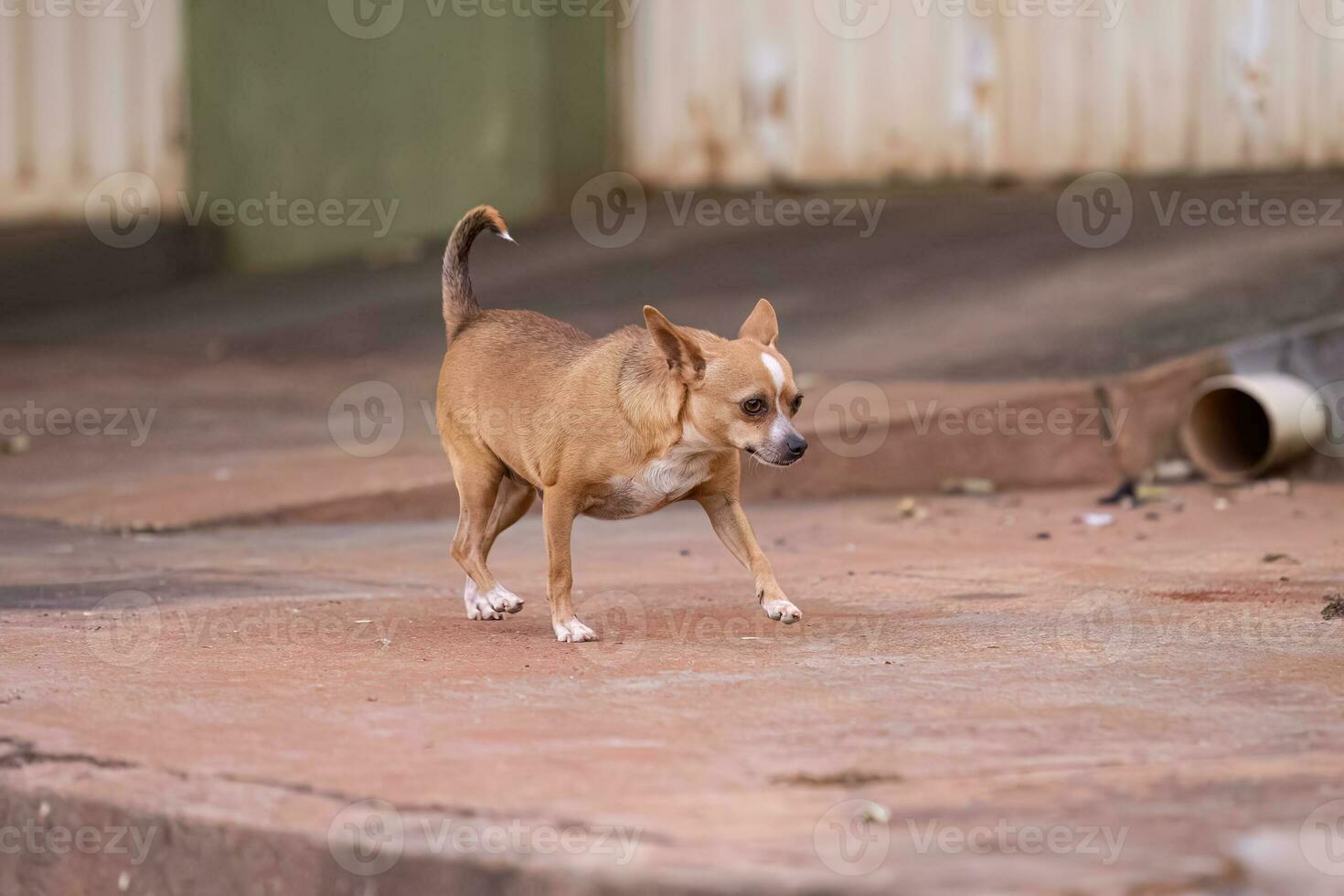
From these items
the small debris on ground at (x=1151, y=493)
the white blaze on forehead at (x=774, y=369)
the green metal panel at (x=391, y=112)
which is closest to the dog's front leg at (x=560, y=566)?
the white blaze on forehead at (x=774, y=369)

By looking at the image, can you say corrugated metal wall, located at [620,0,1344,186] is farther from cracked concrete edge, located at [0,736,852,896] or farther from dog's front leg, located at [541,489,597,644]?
cracked concrete edge, located at [0,736,852,896]

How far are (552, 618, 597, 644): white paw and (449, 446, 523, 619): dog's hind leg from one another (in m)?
0.48

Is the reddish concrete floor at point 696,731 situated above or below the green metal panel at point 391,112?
below

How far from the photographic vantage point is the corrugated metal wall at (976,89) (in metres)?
12.6

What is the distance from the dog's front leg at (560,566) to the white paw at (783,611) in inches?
19.1

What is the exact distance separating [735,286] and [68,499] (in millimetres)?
5042

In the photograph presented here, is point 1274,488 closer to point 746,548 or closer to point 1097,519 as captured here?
point 1097,519

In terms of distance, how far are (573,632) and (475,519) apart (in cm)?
77

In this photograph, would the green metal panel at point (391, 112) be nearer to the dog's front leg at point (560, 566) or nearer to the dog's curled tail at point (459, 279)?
the dog's curled tail at point (459, 279)

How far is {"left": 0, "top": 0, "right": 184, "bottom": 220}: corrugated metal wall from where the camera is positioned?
47.0ft

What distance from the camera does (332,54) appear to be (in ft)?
48.0

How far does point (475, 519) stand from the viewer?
546cm

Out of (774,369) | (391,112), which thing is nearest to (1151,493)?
(774,369)

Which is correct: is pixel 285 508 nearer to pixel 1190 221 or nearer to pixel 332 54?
pixel 1190 221
